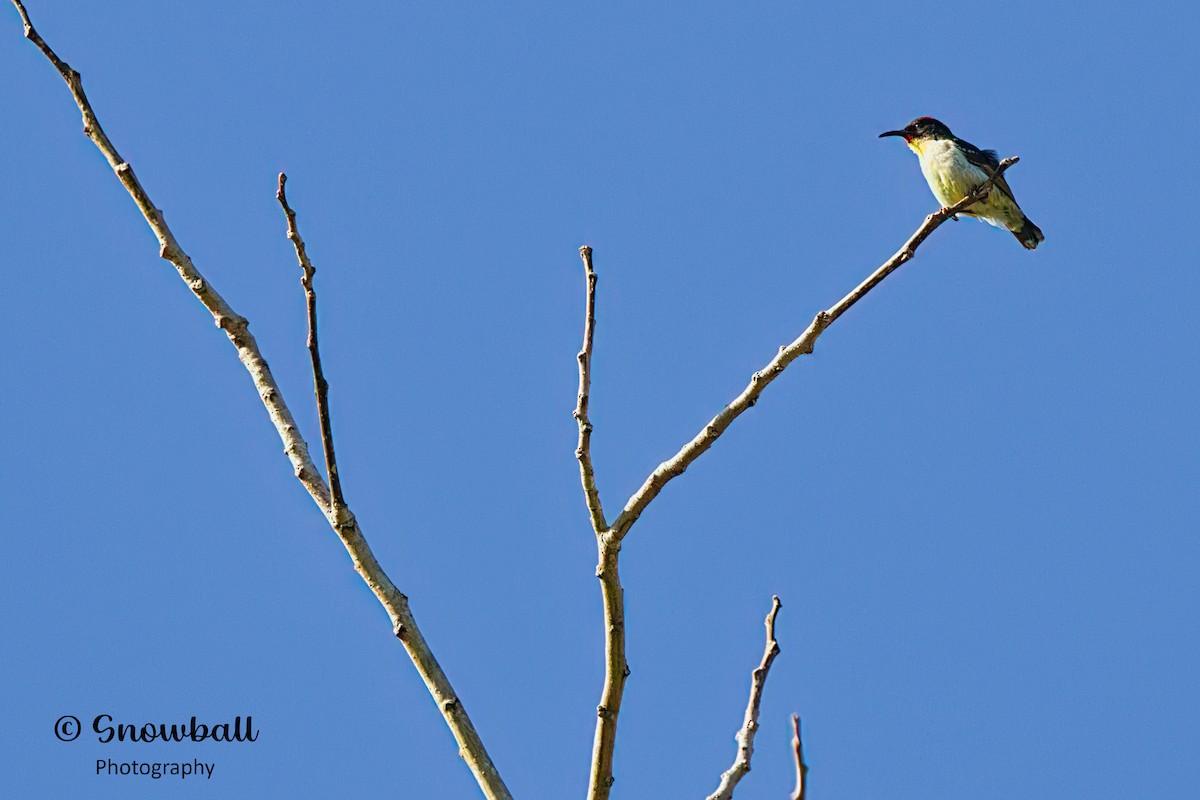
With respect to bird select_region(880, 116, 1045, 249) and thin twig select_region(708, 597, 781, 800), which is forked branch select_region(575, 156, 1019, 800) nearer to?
thin twig select_region(708, 597, 781, 800)

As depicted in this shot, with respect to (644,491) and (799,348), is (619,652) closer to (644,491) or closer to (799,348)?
(644,491)

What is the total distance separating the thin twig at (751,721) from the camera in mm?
3451

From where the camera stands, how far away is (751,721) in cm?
347

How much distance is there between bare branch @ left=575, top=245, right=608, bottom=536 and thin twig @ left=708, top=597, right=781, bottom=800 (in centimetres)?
59

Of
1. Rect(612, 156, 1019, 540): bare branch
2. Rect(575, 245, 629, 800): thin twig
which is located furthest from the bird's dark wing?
Rect(575, 245, 629, 800): thin twig

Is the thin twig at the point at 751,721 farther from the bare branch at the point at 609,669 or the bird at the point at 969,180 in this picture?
the bird at the point at 969,180

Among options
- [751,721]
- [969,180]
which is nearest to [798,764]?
[751,721]

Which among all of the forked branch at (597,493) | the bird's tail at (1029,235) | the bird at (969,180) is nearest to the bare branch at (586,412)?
the forked branch at (597,493)

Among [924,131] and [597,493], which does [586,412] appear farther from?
[924,131]

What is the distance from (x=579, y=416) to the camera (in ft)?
12.2

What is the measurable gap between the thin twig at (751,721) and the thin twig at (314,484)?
0.59 m

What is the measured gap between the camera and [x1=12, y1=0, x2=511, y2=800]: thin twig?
11.5ft

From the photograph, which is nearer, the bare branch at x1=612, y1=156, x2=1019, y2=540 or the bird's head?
the bare branch at x1=612, y1=156, x2=1019, y2=540

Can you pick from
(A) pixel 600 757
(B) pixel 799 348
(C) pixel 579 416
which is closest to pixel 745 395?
(B) pixel 799 348
